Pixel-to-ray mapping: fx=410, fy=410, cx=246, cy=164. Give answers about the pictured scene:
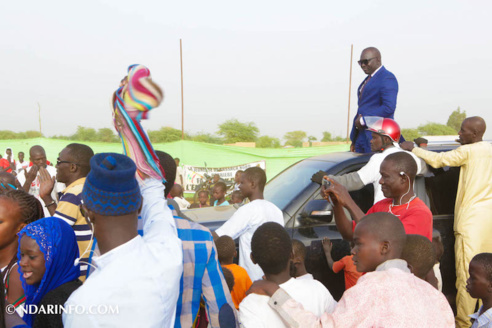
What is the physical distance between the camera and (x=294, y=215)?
4.00m

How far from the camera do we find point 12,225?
2.62 m

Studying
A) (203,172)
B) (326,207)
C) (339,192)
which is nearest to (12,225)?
(339,192)

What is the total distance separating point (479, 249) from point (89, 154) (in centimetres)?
377

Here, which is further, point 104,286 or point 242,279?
point 242,279

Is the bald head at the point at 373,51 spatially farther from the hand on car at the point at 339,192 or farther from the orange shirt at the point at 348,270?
the orange shirt at the point at 348,270

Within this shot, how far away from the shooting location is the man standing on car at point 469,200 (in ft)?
13.2

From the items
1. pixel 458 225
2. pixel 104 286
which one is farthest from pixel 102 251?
pixel 458 225

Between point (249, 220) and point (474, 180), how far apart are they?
7.83 ft

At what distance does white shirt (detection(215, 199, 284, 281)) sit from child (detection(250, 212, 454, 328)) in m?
1.17

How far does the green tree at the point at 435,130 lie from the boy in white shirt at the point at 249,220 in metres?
33.3

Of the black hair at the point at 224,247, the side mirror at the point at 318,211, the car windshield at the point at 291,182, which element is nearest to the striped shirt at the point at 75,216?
the black hair at the point at 224,247

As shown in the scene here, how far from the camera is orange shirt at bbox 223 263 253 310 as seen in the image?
3186 millimetres

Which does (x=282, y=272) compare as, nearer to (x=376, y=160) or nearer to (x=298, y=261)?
(x=298, y=261)

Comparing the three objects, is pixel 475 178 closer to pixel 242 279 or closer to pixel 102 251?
pixel 242 279
